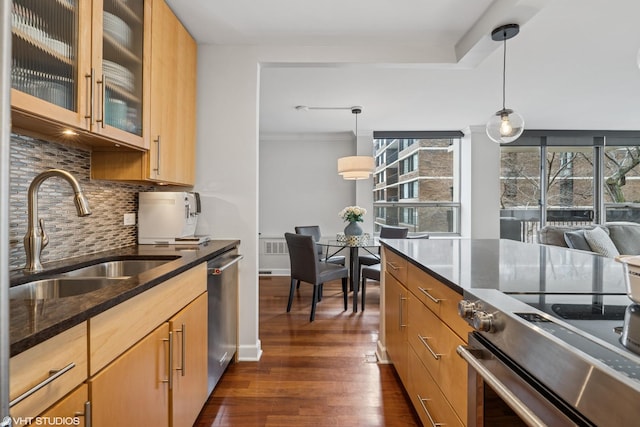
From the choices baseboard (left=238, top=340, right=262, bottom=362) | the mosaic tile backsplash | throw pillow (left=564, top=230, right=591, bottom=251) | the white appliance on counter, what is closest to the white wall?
baseboard (left=238, top=340, right=262, bottom=362)

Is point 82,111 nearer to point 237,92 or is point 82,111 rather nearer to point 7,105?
point 7,105

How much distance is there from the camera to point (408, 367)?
5.86ft

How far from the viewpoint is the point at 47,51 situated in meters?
1.16

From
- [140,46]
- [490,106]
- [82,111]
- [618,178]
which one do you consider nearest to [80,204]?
[82,111]

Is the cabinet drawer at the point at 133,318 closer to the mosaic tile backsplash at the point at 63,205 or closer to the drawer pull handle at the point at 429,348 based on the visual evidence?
the mosaic tile backsplash at the point at 63,205

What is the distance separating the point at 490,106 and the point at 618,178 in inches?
122

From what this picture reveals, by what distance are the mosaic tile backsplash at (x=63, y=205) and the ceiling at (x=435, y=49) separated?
48.0 inches

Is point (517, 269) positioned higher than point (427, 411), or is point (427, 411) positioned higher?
point (517, 269)

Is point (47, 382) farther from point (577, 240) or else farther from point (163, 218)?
point (577, 240)

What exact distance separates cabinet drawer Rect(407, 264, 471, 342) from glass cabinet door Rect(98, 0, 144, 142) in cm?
157

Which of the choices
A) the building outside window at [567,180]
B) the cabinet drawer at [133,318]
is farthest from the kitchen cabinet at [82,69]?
the building outside window at [567,180]

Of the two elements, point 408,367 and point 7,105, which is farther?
point 408,367

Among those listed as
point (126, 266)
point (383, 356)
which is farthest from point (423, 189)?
point (126, 266)

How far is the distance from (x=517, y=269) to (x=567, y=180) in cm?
524
